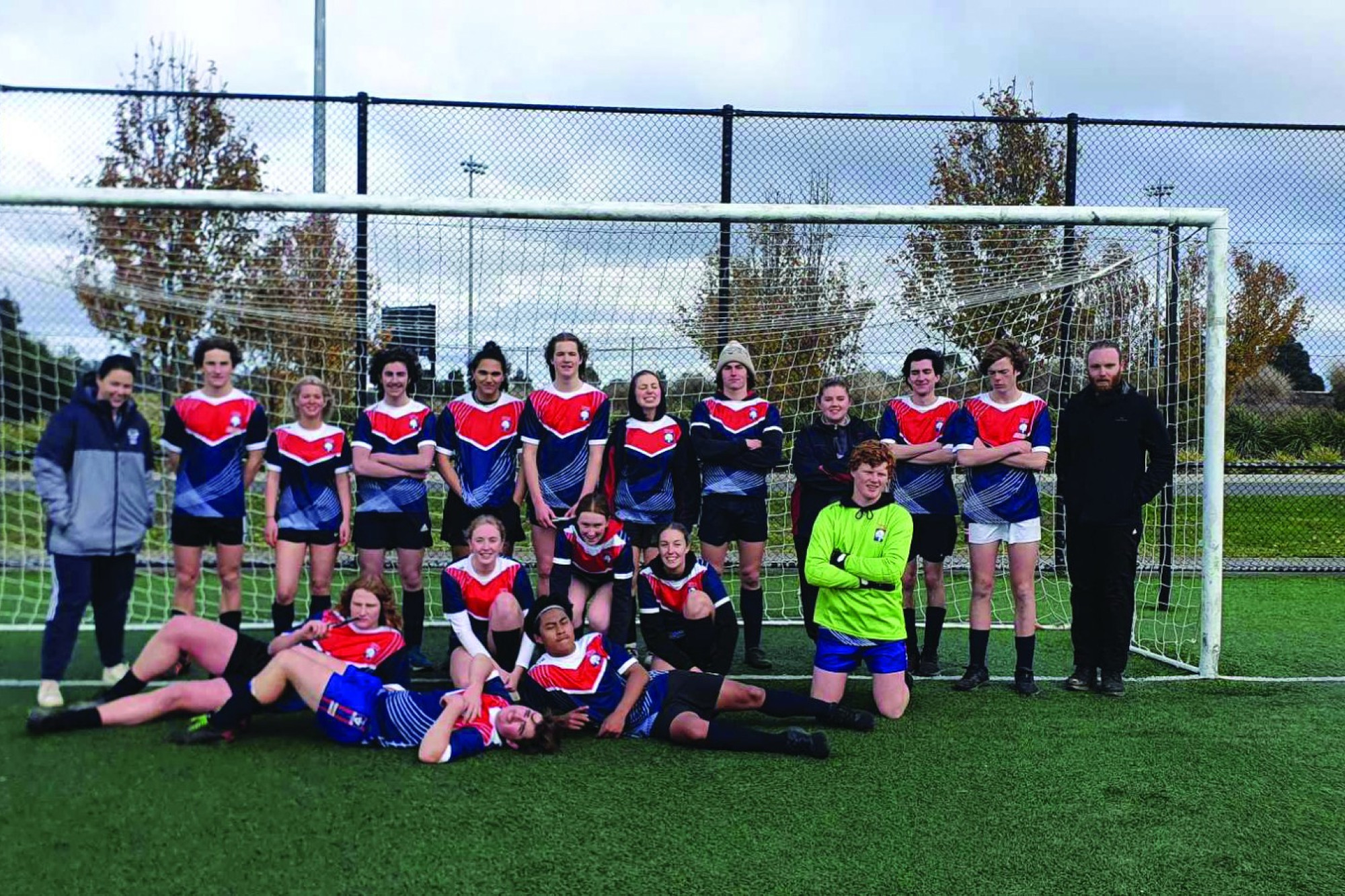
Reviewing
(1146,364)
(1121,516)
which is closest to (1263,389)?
(1146,364)

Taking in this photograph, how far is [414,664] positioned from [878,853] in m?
3.10

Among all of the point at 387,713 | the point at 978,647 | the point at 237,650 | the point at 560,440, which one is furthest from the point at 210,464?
the point at 978,647

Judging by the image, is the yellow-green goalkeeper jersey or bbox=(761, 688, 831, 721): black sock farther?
the yellow-green goalkeeper jersey

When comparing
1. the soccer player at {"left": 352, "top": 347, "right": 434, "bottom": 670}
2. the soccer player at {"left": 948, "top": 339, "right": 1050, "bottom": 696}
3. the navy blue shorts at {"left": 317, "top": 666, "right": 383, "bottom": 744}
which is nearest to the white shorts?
the soccer player at {"left": 948, "top": 339, "right": 1050, "bottom": 696}

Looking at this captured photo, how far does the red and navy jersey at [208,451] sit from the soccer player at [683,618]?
2.07 meters

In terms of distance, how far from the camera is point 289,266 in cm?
628

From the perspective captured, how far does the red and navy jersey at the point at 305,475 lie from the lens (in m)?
5.18

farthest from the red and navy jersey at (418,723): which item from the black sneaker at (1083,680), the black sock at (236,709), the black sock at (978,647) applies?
the black sneaker at (1083,680)

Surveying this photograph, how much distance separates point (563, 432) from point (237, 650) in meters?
1.86

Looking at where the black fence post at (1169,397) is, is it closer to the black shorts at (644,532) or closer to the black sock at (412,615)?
the black shorts at (644,532)

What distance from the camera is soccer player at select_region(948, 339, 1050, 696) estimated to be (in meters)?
5.08

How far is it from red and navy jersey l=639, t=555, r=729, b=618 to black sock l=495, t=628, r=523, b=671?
59 centimetres

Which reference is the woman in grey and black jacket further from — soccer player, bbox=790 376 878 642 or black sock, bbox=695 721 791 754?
soccer player, bbox=790 376 878 642

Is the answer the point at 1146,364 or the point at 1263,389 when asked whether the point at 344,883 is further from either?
the point at 1263,389
